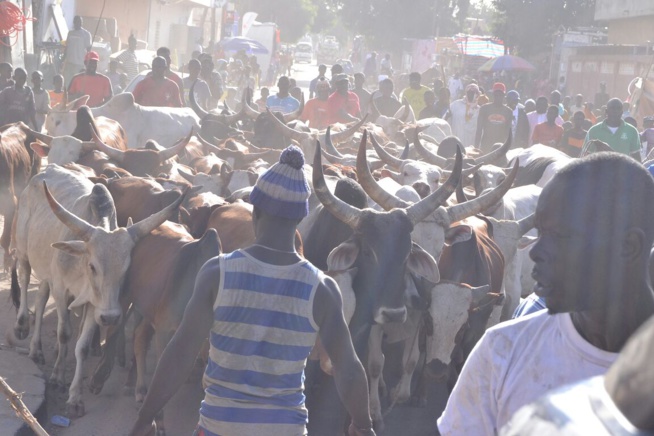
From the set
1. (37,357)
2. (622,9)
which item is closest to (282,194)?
(37,357)

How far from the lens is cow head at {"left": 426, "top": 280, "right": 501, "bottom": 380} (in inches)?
265

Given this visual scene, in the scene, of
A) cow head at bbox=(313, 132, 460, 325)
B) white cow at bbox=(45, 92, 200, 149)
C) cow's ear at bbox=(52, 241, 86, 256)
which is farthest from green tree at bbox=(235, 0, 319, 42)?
cow head at bbox=(313, 132, 460, 325)

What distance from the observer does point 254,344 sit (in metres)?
3.49

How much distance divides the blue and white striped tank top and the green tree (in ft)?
225

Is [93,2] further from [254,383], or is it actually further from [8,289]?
[254,383]

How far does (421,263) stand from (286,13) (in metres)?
66.5

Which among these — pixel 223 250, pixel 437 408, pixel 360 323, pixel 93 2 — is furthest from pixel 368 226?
pixel 93 2

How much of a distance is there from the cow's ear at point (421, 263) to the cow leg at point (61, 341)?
257cm

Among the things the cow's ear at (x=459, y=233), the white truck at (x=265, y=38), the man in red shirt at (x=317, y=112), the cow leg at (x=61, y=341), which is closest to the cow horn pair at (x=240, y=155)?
the man in red shirt at (x=317, y=112)

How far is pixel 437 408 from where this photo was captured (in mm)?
7562

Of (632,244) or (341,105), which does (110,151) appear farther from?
(632,244)

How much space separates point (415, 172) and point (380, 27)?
5281cm

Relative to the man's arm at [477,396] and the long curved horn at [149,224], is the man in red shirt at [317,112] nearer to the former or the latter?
the long curved horn at [149,224]

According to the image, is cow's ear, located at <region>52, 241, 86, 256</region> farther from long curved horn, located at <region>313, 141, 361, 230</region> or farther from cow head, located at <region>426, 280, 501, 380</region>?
cow head, located at <region>426, 280, 501, 380</region>
